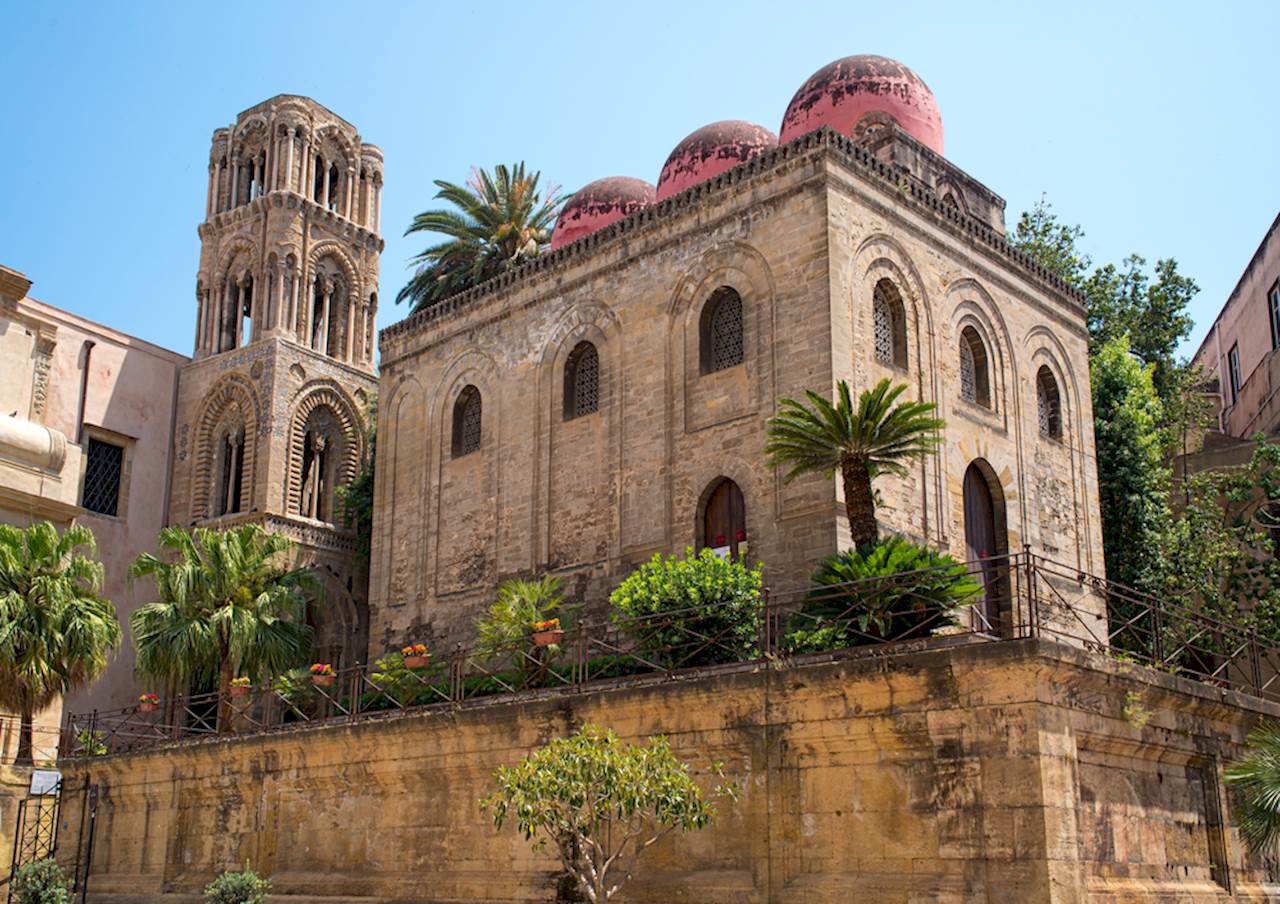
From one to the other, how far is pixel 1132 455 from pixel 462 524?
12.9 metres

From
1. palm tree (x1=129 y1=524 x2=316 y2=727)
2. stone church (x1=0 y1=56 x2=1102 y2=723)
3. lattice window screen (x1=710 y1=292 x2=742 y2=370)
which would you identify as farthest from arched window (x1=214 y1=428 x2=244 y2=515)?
lattice window screen (x1=710 y1=292 x2=742 y2=370)

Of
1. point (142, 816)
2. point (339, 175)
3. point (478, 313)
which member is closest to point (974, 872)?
point (142, 816)

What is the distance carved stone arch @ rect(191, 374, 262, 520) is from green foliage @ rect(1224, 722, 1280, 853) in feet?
79.4

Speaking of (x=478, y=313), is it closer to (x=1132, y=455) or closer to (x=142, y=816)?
(x=142, y=816)

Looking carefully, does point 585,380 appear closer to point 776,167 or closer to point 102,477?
point 776,167

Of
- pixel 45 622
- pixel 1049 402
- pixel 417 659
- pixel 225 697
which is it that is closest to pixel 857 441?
pixel 417 659

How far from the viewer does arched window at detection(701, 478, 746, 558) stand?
71.1ft

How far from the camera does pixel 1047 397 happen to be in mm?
25922

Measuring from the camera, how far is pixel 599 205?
27.6 metres

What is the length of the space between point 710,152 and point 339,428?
13.7 m

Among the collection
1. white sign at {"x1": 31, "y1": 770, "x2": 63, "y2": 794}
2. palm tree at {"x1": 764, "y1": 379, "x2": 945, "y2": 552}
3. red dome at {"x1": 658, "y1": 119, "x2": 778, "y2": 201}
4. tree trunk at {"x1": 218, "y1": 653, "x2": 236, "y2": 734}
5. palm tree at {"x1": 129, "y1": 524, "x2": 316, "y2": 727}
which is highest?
red dome at {"x1": 658, "y1": 119, "x2": 778, "y2": 201}

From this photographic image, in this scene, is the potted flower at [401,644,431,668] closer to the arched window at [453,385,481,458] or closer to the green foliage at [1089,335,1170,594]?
the arched window at [453,385,481,458]

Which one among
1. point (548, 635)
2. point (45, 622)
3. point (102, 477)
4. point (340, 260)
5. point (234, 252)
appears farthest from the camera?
point (340, 260)

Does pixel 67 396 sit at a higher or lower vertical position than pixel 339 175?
lower
